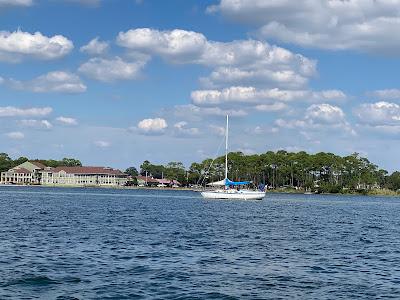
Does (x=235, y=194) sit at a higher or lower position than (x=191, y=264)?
higher

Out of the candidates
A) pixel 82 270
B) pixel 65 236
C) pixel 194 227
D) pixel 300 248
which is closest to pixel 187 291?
pixel 82 270

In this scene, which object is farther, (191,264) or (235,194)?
(235,194)

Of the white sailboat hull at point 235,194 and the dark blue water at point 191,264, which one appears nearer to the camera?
the dark blue water at point 191,264

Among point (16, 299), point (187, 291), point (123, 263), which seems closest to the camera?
point (16, 299)

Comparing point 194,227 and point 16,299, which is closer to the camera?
point 16,299

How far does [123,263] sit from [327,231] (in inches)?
1336

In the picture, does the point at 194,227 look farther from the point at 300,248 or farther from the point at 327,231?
the point at 300,248

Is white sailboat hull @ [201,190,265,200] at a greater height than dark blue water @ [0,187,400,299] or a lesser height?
greater

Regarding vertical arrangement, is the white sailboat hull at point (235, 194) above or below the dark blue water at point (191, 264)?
above

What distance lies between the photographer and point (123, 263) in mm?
36688

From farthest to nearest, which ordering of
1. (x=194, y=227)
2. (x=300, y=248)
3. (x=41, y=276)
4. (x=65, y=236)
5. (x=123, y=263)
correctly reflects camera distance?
(x=194, y=227)
(x=65, y=236)
(x=300, y=248)
(x=123, y=263)
(x=41, y=276)

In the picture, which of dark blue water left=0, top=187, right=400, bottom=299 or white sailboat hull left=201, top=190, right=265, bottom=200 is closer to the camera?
dark blue water left=0, top=187, right=400, bottom=299

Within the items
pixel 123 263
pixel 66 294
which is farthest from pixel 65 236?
pixel 66 294

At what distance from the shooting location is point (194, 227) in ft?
213
